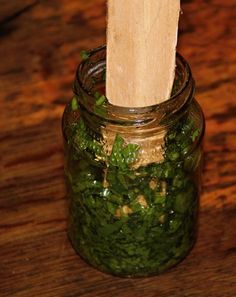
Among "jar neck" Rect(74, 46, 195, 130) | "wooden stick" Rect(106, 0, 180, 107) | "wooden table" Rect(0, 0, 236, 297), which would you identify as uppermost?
"wooden stick" Rect(106, 0, 180, 107)

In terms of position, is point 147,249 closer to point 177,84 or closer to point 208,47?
point 177,84

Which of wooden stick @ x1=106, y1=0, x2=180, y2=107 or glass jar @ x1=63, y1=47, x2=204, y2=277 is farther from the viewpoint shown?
glass jar @ x1=63, y1=47, x2=204, y2=277

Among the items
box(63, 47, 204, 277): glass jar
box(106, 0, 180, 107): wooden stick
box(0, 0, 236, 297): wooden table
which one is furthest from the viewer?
box(0, 0, 236, 297): wooden table

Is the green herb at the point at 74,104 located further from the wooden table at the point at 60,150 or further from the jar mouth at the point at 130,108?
the wooden table at the point at 60,150

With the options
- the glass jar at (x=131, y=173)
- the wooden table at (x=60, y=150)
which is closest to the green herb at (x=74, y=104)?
the glass jar at (x=131, y=173)

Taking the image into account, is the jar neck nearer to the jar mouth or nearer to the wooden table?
the jar mouth

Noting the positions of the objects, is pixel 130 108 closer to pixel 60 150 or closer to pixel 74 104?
pixel 74 104

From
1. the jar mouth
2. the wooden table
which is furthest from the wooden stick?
the wooden table

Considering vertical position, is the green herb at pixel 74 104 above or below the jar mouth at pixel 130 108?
below
